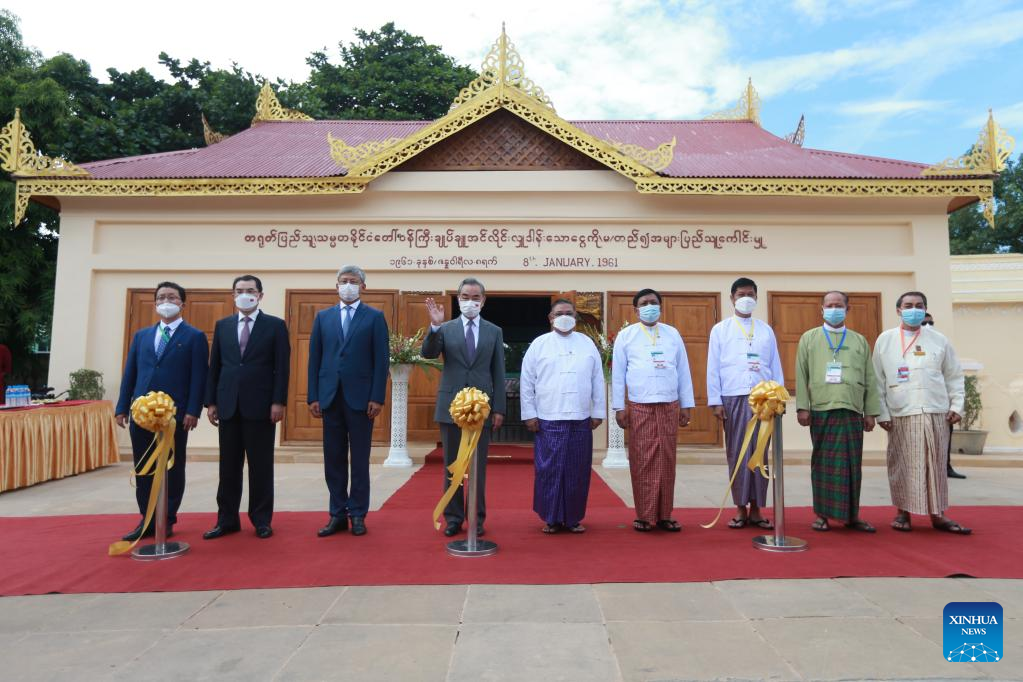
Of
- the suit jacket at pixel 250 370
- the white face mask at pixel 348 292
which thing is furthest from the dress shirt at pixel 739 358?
the suit jacket at pixel 250 370

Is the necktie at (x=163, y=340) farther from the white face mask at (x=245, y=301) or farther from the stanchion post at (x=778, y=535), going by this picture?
the stanchion post at (x=778, y=535)

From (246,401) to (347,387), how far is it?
0.62 meters

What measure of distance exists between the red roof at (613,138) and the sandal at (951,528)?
4744 mm

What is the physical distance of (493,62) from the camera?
7.68 metres

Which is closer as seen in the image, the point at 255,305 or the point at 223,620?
the point at 223,620

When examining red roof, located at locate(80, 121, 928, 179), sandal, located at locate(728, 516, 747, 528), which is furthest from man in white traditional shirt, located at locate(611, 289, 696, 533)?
red roof, located at locate(80, 121, 928, 179)

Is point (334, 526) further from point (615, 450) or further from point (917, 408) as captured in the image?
point (615, 450)

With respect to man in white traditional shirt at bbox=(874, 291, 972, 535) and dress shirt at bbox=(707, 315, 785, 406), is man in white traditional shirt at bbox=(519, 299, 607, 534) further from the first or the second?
man in white traditional shirt at bbox=(874, 291, 972, 535)

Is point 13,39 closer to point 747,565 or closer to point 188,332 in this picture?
point 188,332

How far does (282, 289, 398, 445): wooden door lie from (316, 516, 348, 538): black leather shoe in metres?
3.83

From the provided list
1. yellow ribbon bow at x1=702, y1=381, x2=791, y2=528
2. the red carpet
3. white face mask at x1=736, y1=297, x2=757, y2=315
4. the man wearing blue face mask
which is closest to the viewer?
the red carpet

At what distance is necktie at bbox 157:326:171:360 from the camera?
12.6 feet

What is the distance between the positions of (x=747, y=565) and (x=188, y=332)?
11.8ft

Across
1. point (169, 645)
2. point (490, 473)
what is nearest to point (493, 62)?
point (490, 473)
